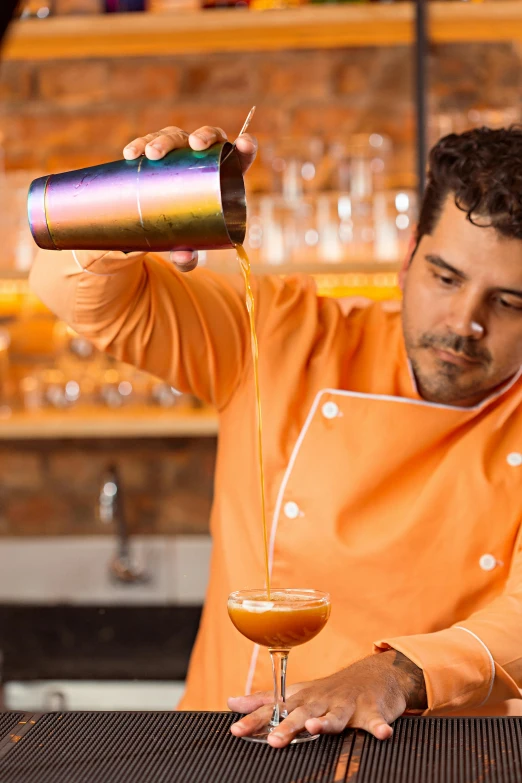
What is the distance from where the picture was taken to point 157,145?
1.17 m

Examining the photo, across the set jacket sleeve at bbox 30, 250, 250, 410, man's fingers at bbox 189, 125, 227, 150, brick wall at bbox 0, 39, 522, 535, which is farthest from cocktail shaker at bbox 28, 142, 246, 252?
brick wall at bbox 0, 39, 522, 535

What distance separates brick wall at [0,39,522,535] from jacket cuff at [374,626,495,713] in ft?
6.37

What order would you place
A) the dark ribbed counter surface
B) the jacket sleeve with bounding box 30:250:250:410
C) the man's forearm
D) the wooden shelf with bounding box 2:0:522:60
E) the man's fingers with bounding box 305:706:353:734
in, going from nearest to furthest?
the dark ribbed counter surface < the man's fingers with bounding box 305:706:353:734 < the man's forearm < the jacket sleeve with bounding box 30:250:250:410 < the wooden shelf with bounding box 2:0:522:60

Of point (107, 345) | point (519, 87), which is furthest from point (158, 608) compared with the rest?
point (519, 87)

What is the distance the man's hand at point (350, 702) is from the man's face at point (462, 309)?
1.67 ft

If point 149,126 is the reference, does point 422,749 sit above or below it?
below

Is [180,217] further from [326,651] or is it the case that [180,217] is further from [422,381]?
[326,651]

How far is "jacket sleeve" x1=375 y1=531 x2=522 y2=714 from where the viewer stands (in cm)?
125

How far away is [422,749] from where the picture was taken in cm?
105

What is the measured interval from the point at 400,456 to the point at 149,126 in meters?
1.79

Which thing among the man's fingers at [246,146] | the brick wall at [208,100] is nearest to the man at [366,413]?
the man's fingers at [246,146]

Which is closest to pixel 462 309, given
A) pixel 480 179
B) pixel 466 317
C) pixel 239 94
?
pixel 466 317

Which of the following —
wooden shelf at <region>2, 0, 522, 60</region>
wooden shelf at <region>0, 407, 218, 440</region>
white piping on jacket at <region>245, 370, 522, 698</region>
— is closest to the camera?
white piping on jacket at <region>245, 370, 522, 698</region>

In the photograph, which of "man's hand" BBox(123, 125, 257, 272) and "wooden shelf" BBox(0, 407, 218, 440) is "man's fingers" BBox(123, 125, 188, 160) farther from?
"wooden shelf" BBox(0, 407, 218, 440)
